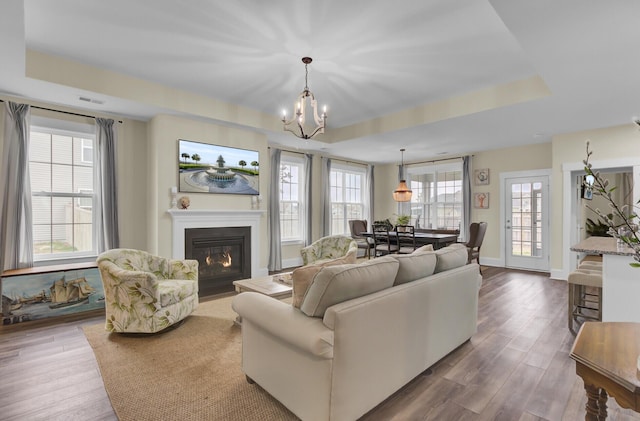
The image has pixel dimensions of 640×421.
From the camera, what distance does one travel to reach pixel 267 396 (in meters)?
2.12

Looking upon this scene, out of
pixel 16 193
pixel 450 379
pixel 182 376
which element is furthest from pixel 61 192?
pixel 450 379

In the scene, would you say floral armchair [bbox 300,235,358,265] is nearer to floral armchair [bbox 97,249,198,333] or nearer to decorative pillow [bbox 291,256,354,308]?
floral armchair [bbox 97,249,198,333]

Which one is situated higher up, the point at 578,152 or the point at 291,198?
the point at 578,152

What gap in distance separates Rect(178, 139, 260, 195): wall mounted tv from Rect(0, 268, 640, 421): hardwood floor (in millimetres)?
2188

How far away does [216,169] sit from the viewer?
4895 millimetres

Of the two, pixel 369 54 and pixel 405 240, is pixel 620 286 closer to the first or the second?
pixel 369 54

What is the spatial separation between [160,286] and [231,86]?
262 centimetres

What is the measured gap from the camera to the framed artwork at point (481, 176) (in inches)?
276

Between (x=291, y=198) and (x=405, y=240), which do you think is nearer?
(x=405, y=240)

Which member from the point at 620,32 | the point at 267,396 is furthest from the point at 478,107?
the point at 267,396

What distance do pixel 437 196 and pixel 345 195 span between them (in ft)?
7.63

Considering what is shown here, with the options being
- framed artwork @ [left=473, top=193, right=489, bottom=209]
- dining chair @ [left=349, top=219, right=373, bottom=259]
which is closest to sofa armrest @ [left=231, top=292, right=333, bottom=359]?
dining chair @ [left=349, top=219, right=373, bottom=259]

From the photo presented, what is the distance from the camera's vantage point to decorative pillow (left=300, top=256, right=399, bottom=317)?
1752 mm

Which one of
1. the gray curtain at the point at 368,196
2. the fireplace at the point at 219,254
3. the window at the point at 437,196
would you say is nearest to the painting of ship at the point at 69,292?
the fireplace at the point at 219,254
